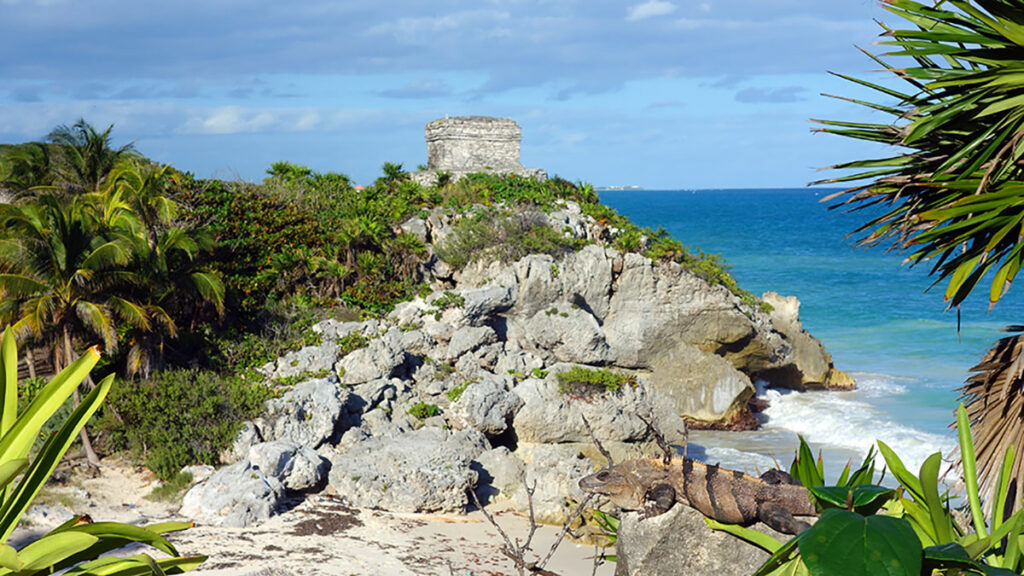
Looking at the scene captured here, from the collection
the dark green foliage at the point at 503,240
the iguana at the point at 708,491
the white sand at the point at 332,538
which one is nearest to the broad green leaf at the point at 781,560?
the iguana at the point at 708,491

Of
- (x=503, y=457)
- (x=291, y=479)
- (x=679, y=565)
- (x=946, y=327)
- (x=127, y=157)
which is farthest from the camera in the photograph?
(x=946, y=327)

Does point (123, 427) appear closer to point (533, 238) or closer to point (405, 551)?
point (405, 551)

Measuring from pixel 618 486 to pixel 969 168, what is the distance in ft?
8.10

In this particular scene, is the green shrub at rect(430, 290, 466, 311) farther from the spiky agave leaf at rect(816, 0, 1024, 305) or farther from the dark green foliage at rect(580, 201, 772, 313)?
the spiky agave leaf at rect(816, 0, 1024, 305)

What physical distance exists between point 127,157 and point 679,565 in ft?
65.9

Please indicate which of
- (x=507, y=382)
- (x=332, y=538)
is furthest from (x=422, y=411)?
(x=332, y=538)

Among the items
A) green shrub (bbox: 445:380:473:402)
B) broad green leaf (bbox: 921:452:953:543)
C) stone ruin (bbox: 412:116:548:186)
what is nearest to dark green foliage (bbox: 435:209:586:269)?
green shrub (bbox: 445:380:473:402)

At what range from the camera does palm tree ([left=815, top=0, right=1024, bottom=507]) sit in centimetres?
402

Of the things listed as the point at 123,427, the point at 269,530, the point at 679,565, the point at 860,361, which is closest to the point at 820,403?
the point at 860,361

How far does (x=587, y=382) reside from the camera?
1554 centimetres

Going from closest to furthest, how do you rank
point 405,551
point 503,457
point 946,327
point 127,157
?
point 405,551 → point 503,457 → point 127,157 → point 946,327

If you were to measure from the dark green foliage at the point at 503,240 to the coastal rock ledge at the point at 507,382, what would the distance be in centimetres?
28

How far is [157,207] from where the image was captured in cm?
1488

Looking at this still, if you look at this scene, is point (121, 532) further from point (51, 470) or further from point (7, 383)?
point (7, 383)
